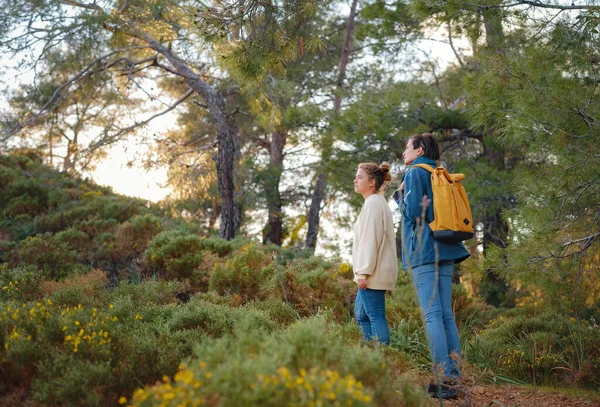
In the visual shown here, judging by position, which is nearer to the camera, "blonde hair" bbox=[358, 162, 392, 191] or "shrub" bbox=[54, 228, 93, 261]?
"blonde hair" bbox=[358, 162, 392, 191]

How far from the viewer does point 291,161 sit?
1580cm

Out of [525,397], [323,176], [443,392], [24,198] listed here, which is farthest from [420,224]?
[323,176]

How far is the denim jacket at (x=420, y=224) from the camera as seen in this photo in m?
4.06

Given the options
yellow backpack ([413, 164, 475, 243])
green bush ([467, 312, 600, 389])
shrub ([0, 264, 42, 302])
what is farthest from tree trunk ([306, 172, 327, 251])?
yellow backpack ([413, 164, 475, 243])

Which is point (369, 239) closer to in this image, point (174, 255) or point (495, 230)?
point (174, 255)

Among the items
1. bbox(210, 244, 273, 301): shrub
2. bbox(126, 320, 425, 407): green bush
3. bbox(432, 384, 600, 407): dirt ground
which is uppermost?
bbox(210, 244, 273, 301): shrub

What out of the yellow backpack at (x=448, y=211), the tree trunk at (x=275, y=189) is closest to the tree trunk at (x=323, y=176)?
the tree trunk at (x=275, y=189)

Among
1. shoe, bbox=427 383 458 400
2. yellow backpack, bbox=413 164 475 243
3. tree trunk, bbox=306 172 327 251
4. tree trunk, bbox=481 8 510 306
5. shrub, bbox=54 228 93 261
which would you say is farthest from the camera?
tree trunk, bbox=306 172 327 251

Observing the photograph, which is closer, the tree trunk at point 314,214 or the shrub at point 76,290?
the shrub at point 76,290

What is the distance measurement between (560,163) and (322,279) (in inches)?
119

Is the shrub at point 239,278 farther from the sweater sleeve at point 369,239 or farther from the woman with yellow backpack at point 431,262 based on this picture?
the woman with yellow backpack at point 431,262

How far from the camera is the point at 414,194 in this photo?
4.19 m

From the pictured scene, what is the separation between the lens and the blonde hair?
14.7 feet

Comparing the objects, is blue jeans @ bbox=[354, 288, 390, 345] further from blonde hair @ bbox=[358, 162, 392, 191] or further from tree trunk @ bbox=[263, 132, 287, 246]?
tree trunk @ bbox=[263, 132, 287, 246]
